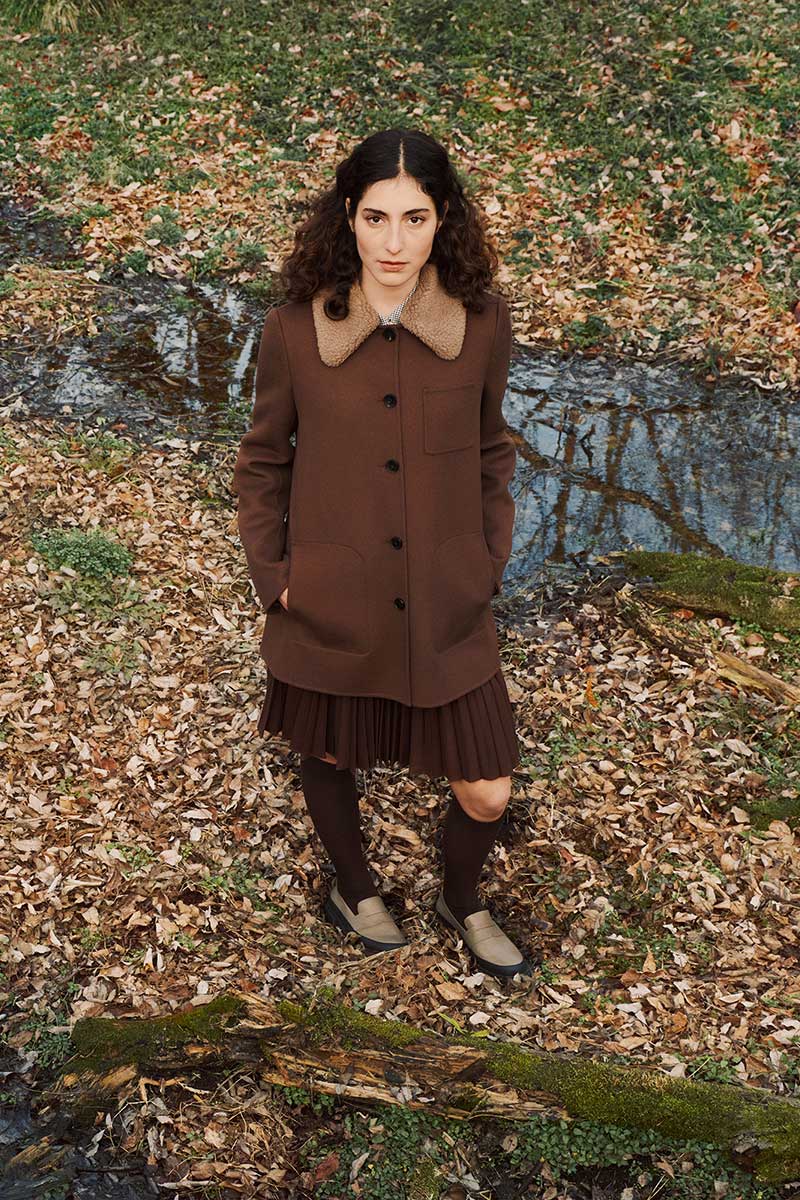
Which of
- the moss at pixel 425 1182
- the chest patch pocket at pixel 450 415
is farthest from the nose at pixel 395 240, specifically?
Result: the moss at pixel 425 1182

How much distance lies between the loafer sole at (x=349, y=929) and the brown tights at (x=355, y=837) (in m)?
0.07

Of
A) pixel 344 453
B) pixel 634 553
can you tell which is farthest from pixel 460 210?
pixel 634 553

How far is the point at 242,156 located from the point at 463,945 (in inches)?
282

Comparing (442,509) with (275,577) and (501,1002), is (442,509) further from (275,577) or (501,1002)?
(501,1002)

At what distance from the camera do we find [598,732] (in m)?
4.70

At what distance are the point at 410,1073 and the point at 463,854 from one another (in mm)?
694

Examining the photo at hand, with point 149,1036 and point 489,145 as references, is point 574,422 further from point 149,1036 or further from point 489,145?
point 149,1036

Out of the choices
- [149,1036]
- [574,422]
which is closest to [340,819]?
[149,1036]

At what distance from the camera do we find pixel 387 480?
10.4ft

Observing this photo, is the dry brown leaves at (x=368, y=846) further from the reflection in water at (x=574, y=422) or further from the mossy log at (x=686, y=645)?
the reflection in water at (x=574, y=422)

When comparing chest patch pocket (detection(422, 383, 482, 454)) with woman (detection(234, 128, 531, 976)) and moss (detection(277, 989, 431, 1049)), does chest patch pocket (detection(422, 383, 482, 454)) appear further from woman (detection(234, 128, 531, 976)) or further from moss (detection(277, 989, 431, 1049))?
moss (detection(277, 989, 431, 1049))

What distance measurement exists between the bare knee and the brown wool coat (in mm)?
313

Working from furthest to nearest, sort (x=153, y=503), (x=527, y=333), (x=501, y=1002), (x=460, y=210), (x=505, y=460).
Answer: (x=527, y=333), (x=153, y=503), (x=501, y=1002), (x=505, y=460), (x=460, y=210)

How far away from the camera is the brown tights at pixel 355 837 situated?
362 cm
